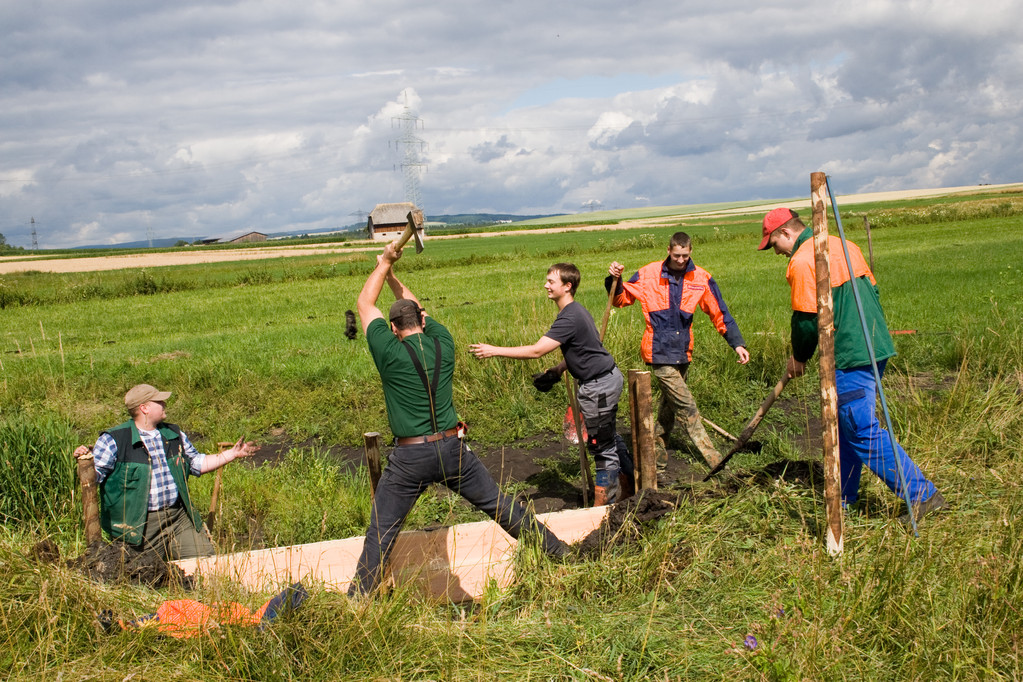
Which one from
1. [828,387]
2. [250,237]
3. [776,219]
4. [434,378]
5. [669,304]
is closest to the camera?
[828,387]

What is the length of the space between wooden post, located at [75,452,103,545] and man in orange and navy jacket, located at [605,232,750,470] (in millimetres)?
4202

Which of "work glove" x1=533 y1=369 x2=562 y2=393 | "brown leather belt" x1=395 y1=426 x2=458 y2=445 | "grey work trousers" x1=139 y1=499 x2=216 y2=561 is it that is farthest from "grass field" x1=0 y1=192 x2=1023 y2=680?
"work glove" x1=533 y1=369 x2=562 y2=393

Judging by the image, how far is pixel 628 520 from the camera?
4426mm

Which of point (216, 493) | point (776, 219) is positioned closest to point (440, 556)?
point (216, 493)

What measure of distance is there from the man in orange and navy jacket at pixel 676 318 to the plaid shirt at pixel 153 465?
380cm

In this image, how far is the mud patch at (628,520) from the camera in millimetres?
4383

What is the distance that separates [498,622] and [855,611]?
1.59m

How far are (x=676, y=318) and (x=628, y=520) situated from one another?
282cm

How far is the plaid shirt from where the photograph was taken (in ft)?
15.4

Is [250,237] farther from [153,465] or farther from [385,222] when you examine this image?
[153,465]

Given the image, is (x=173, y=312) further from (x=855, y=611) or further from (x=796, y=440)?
(x=855, y=611)

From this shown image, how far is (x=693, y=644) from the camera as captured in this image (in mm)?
3311

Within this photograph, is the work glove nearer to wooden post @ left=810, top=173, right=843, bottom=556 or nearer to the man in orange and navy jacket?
the man in orange and navy jacket

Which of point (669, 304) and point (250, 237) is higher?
point (250, 237)
